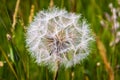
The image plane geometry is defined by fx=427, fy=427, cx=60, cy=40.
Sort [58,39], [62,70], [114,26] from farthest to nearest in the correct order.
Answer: [114,26] → [62,70] → [58,39]

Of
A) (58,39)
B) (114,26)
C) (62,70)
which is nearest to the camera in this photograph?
(58,39)

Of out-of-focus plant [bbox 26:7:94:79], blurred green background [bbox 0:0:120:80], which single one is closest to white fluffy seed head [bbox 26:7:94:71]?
out-of-focus plant [bbox 26:7:94:79]

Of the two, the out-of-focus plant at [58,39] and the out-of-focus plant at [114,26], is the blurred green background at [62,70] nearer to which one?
the out-of-focus plant at [114,26]

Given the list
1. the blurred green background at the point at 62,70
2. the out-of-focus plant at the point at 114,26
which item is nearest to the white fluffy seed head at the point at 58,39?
the blurred green background at the point at 62,70

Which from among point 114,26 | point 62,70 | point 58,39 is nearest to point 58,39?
point 58,39

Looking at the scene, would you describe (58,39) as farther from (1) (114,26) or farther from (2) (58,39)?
(1) (114,26)
